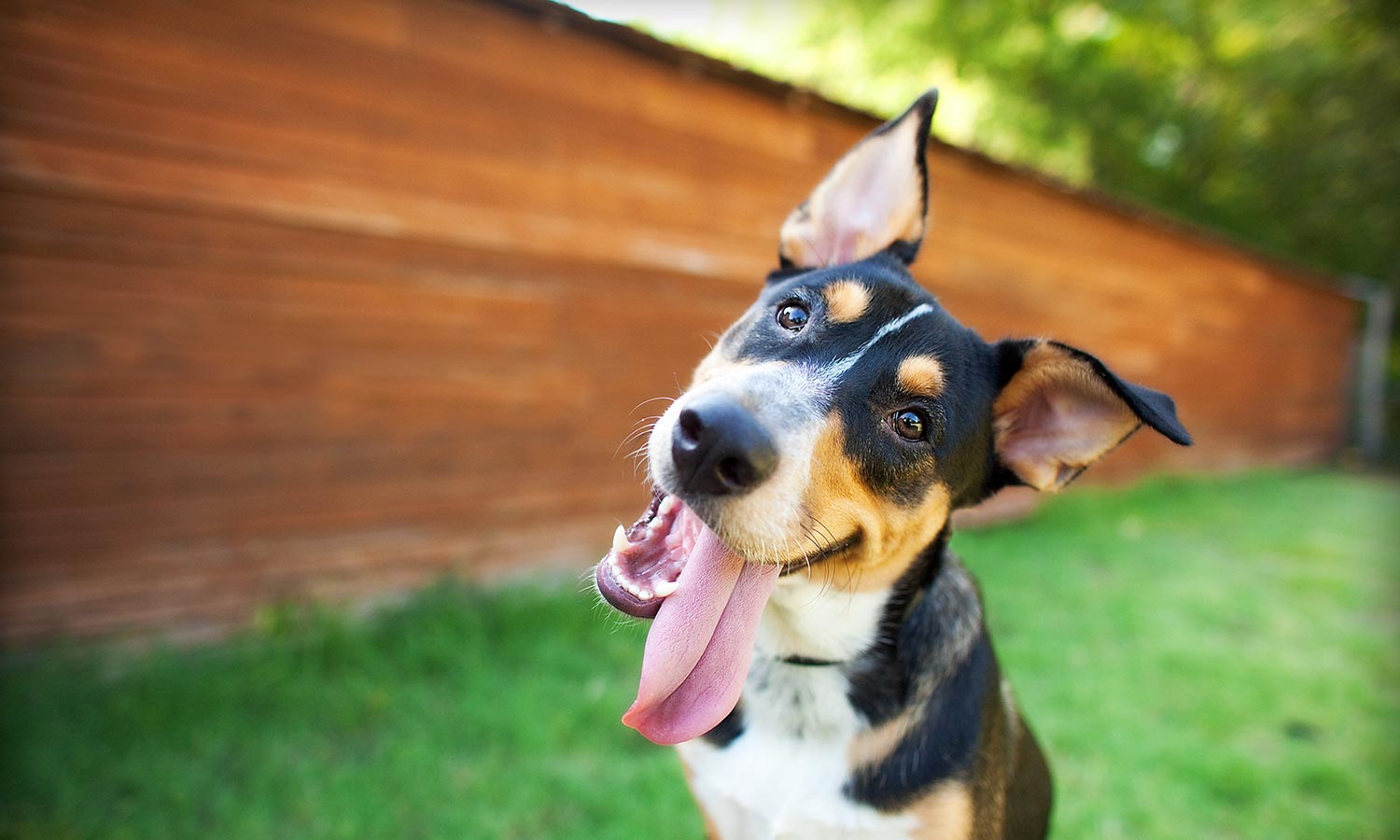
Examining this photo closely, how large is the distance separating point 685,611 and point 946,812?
2.84 ft

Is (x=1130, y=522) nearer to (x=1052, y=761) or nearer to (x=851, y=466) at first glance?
(x=1052, y=761)

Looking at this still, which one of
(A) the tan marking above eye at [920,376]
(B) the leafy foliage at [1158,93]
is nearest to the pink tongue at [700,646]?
(A) the tan marking above eye at [920,376]

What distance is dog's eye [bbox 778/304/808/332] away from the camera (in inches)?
80.2

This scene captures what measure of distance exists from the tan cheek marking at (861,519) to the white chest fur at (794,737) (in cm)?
8

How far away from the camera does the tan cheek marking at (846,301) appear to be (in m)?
1.96

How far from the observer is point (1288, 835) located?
335 centimetres

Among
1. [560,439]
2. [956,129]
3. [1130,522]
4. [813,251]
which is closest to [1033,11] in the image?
[956,129]

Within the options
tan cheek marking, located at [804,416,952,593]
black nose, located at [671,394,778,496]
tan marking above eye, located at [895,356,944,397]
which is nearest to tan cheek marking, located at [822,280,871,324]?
tan marking above eye, located at [895,356,944,397]

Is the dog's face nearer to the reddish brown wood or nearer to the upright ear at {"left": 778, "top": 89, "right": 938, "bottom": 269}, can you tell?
the upright ear at {"left": 778, "top": 89, "right": 938, "bottom": 269}

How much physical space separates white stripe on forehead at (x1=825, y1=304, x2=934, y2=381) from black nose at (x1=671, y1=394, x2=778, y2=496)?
400mm

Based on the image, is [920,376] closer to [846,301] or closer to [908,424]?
[908,424]

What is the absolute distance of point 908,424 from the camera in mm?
1917

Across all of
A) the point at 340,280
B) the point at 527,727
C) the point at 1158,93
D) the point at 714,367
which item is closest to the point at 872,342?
the point at 714,367

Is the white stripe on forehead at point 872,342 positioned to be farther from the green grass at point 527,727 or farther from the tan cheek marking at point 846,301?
the green grass at point 527,727
